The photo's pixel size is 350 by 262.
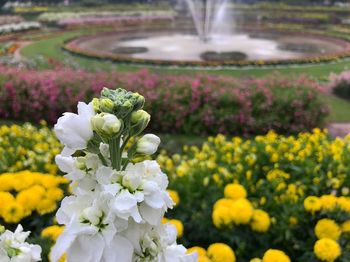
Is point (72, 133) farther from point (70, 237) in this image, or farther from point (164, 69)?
point (164, 69)

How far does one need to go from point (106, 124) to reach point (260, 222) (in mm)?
1809

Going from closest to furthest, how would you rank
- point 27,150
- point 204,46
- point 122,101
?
1. point 122,101
2. point 27,150
3. point 204,46

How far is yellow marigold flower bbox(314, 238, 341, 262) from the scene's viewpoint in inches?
94.3

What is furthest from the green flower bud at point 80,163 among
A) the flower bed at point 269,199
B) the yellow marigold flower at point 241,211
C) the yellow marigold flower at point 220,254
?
the yellow marigold flower at point 241,211

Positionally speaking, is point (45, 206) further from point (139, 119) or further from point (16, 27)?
point (16, 27)

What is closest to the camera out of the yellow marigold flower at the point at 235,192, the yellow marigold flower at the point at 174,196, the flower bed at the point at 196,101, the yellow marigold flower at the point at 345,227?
the yellow marigold flower at the point at 345,227

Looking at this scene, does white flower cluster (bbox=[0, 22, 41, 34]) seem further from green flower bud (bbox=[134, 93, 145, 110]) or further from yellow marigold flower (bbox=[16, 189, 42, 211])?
green flower bud (bbox=[134, 93, 145, 110])

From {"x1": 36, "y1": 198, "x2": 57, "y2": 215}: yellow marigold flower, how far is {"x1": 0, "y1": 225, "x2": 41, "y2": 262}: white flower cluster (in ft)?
5.30

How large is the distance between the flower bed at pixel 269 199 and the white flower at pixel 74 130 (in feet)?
3.88

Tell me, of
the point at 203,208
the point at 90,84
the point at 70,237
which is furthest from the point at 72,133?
the point at 90,84

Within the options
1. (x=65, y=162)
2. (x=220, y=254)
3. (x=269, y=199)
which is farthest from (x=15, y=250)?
(x=269, y=199)

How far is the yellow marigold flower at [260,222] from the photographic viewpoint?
8.79ft

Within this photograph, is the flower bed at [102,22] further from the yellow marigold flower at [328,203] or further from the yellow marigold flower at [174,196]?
the yellow marigold flower at [328,203]

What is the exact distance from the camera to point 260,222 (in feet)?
8.80
